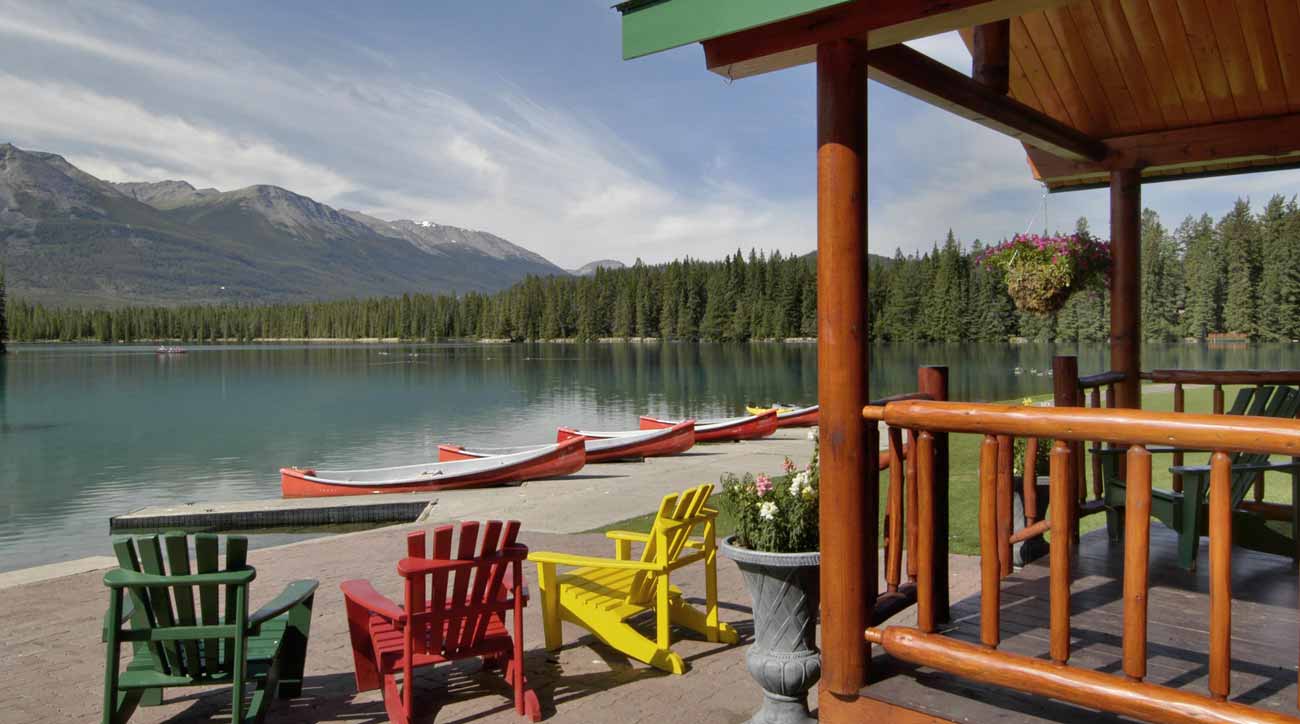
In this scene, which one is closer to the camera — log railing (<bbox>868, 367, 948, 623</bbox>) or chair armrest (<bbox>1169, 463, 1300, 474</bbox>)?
log railing (<bbox>868, 367, 948, 623</bbox>)

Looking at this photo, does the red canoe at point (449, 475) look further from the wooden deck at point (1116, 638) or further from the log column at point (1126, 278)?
the wooden deck at point (1116, 638)

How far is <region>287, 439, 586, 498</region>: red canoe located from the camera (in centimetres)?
1662

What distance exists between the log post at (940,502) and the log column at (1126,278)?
3.27 metres

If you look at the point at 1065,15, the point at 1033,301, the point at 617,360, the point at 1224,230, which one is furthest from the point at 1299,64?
the point at 1224,230

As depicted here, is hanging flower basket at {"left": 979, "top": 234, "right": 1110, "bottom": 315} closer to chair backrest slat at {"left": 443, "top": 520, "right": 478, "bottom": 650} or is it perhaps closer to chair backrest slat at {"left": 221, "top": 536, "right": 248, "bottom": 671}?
chair backrest slat at {"left": 443, "top": 520, "right": 478, "bottom": 650}

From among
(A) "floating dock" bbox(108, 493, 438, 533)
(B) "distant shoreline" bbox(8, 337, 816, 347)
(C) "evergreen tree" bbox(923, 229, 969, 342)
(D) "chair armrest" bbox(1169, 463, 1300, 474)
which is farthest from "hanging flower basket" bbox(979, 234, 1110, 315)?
(B) "distant shoreline" bbox(8, 337, 816, 347)

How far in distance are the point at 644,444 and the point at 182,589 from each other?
17015mm

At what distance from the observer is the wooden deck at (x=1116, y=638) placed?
3.14 meters

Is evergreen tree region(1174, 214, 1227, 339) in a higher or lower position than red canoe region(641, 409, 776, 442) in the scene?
higher

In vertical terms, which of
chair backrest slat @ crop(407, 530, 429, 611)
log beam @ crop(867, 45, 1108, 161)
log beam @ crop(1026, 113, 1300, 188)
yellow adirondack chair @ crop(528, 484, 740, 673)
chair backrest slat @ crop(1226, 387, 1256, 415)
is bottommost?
yellow adirondack chair @ crop(528, 484, 740, 673)

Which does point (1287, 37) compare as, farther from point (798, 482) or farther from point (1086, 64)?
point (798, 482)

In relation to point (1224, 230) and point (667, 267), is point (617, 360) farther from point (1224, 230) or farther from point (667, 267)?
point (1224, 230)

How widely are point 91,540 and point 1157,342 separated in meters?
99.7

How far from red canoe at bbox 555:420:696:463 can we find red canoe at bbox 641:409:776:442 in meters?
1.93
